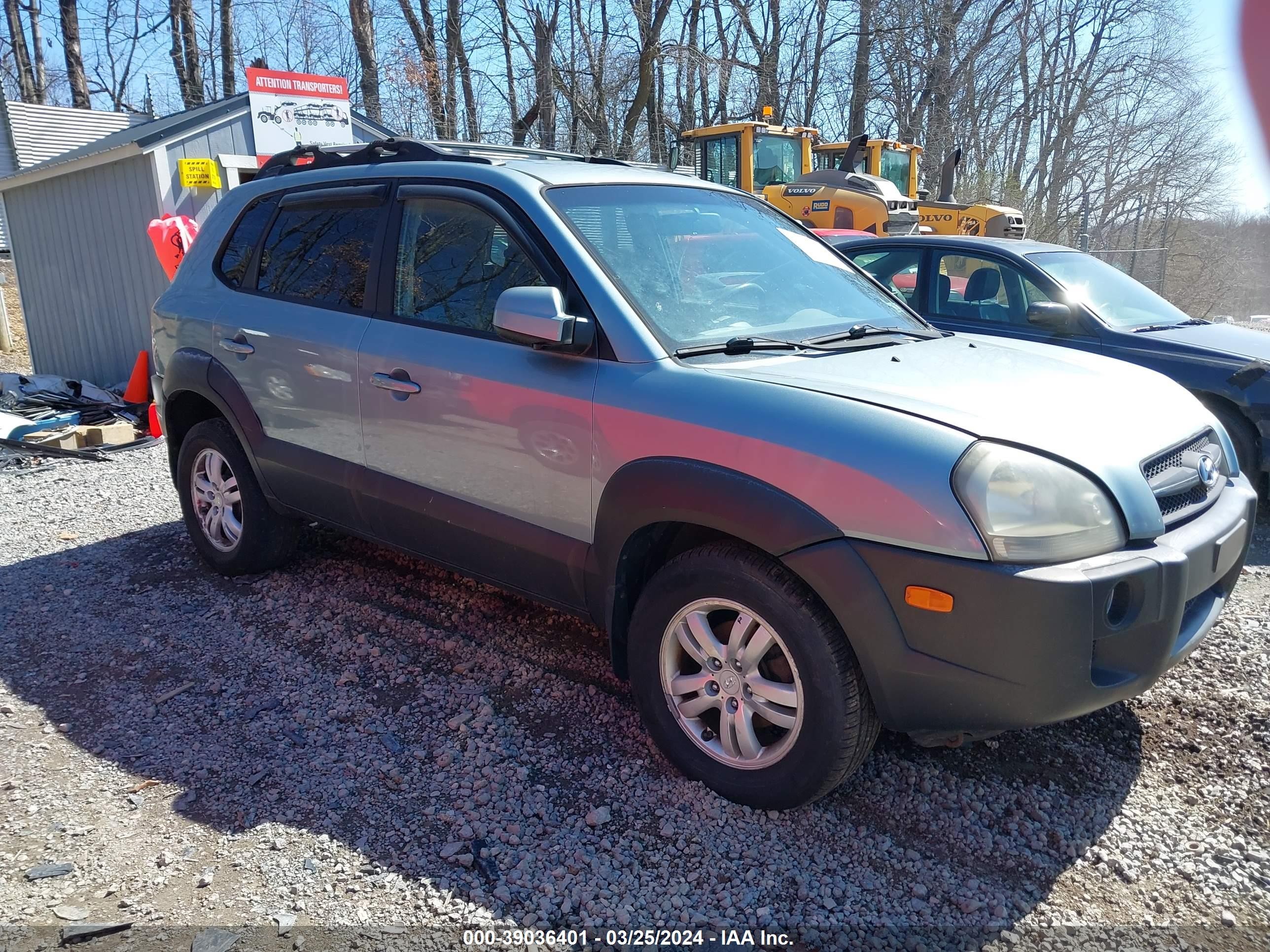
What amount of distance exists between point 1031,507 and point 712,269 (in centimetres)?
157

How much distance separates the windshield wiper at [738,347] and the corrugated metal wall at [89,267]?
9576 mm

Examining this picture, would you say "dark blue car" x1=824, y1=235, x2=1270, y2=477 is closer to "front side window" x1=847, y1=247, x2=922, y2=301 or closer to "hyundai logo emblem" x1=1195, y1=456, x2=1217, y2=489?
"front side window" x1=847, y1=247, x2=922, y2=301

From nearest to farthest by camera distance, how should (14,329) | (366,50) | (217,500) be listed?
(217,500) < (14,329) < (366,50)

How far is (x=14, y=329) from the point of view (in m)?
18.5

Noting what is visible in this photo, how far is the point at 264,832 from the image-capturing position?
284 centimetres

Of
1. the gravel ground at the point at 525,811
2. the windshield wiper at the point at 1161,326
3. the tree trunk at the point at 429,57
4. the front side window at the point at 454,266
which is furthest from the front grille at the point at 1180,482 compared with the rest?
the tree trunk at the point at 429,57

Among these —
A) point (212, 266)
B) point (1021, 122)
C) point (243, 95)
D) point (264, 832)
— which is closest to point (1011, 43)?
point (1021, 122)

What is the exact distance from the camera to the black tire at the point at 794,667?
2605 millimetres

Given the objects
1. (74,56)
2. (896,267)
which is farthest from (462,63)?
(896,267)

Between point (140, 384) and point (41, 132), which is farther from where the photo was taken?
point (41, 132)

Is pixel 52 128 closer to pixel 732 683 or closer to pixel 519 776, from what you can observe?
pixel 519 776

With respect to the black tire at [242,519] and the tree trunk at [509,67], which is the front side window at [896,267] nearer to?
the black tire at [242,519]

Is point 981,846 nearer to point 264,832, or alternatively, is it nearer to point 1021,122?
point 264,832

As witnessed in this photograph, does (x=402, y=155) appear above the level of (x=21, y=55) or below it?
below
